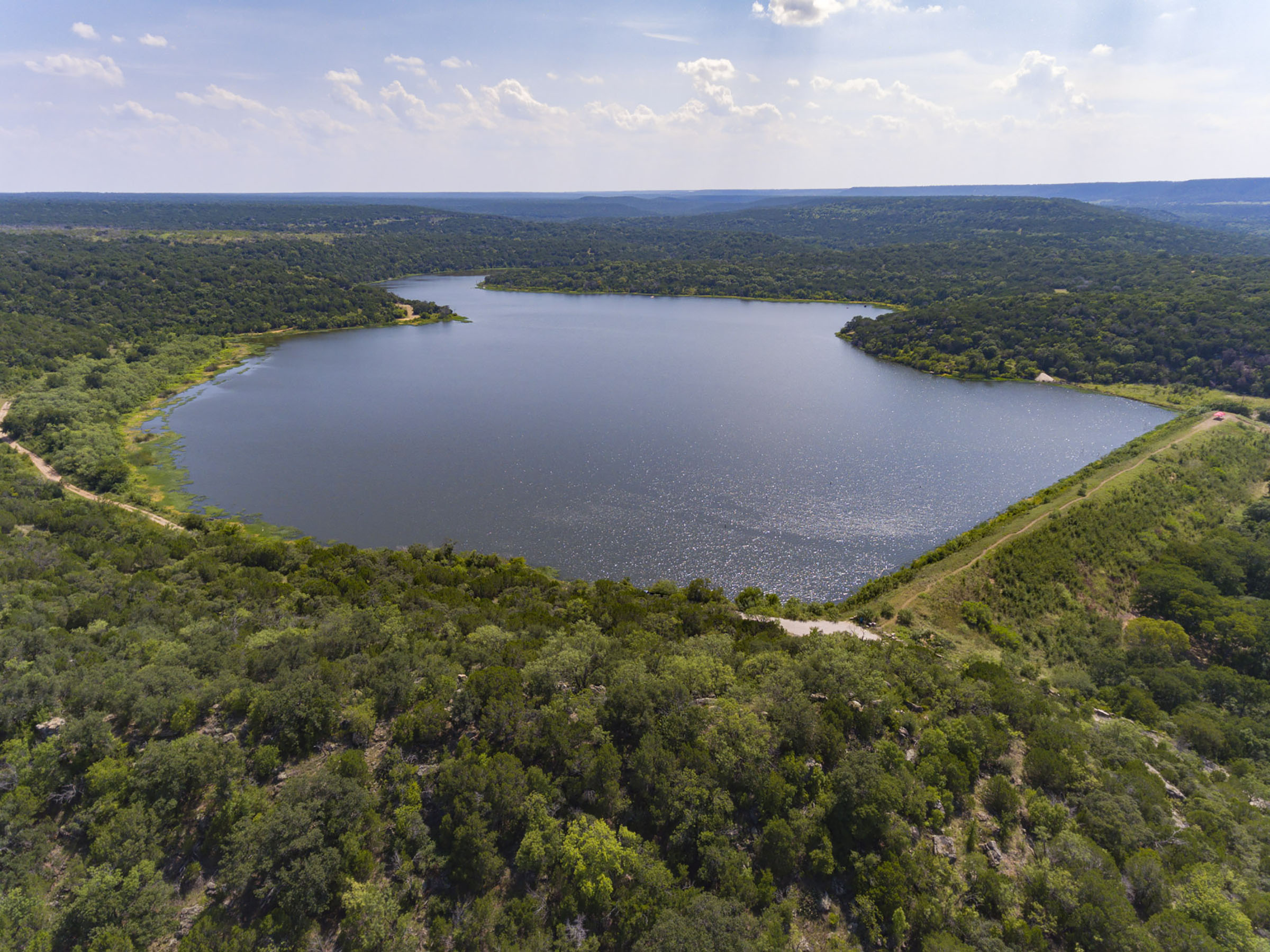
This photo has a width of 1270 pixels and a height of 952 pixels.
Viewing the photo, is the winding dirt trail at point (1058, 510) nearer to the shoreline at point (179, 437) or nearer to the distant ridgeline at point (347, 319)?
the shoreline at point (179, 437)

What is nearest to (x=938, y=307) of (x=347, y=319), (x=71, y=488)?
(x=347, y=319)

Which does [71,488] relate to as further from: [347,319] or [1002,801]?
[347,319]

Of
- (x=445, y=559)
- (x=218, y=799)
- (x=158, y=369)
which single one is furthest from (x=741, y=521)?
(x=158, y=369)

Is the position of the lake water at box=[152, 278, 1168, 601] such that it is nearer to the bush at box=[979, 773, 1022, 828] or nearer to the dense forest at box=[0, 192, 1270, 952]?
the dense forest at box=[0, 192, 1270, 952]

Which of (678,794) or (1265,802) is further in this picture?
(1265,802)

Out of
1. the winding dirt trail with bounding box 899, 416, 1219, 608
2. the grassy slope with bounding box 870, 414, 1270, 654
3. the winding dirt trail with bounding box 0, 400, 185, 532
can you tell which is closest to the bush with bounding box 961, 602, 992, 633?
the grassy slope with bounding box 870, 414, 1270, 654

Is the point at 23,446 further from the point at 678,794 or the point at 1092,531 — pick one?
the point at 1092,531
